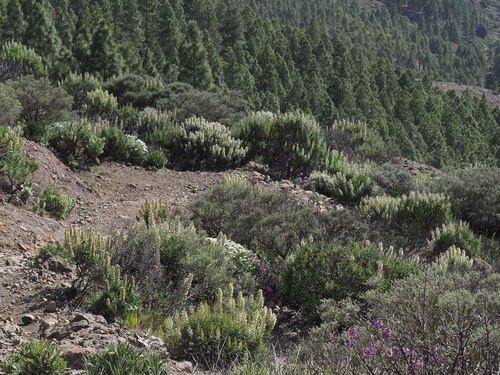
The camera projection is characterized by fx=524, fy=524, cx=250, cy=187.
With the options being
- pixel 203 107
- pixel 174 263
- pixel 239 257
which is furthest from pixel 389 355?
pixel 203 107

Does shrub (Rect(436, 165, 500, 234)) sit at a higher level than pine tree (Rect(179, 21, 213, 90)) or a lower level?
higher

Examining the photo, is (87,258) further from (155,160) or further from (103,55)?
(103,55)

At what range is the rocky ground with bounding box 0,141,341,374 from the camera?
12.7ft

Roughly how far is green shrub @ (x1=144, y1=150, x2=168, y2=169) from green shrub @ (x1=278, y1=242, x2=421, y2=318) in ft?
17.5

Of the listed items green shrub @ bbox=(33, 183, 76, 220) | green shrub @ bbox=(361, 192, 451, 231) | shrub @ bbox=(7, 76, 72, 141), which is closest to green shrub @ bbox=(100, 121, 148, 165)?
shrub @ bbox=(7, 76, 72, 141)

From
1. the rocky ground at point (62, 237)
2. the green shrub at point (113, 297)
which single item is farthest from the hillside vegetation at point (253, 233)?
the rocky ground at point (62, 237)

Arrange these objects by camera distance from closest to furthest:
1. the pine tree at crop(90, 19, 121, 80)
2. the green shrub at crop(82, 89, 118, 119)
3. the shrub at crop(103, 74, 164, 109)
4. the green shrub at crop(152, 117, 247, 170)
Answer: the green shrub at crop(152, 117, 247, 170)
the green shrub at crop(82, 89, 118, 119)
the shrub at crop(103, 74, 164, 109)
the pine tree at crop(90, 19, 121, 80)

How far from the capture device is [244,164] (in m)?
11.8

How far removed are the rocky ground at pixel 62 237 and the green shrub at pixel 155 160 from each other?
0.26m

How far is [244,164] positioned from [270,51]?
3658 centimetres

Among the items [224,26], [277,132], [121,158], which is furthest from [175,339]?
[224,26]

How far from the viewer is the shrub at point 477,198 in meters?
10.8

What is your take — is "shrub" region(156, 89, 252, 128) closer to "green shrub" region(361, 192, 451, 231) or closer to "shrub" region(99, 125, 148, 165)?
"shrub" region(99, 125, 148, 165)

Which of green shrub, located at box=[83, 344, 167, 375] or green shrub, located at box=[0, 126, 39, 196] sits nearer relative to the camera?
green shrub, located at box=[83, 344, 167, 375]
